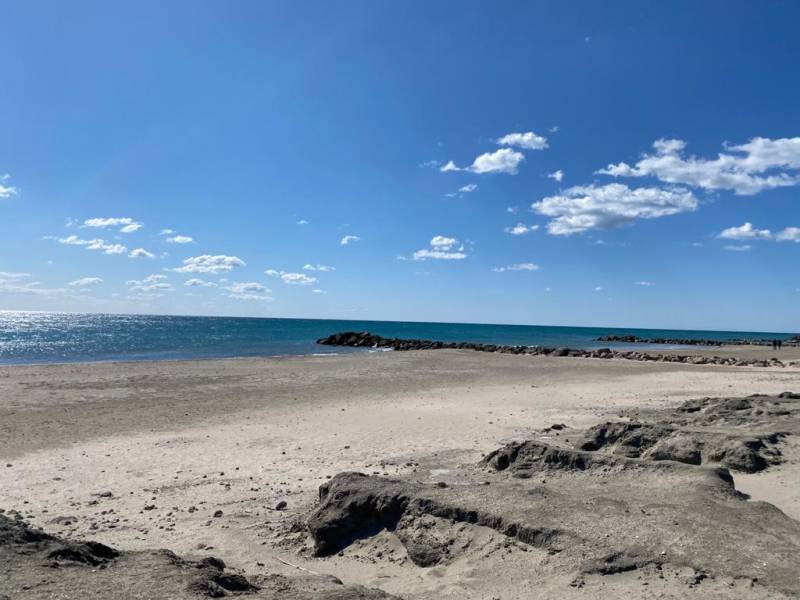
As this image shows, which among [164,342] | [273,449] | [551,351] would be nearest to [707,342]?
[551,351]

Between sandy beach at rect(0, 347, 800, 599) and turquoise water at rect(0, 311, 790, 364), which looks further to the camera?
turquoise water at rect(0, 311, 790, 364)

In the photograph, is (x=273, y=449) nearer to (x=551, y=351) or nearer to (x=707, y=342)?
(x=551, y=351)

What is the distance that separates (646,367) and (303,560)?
32.1 metres

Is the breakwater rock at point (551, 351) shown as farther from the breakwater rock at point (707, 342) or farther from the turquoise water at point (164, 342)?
the breakwater rock at point (707, 342)

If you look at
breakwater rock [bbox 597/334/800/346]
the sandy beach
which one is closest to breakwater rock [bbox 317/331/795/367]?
the sandy beach

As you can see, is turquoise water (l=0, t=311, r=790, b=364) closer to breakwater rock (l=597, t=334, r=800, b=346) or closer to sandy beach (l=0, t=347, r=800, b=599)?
breakwater rock (l=597, t=334, r=800, b=346)

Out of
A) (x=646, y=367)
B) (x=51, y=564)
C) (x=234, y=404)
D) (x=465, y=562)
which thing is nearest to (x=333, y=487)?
(x=465, y=562)

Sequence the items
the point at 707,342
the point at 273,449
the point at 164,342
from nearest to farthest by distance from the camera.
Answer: the point at 273,449 → the point at 164,342 → the point at 707,342

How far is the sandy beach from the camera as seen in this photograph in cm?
572

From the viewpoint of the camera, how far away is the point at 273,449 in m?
11.1

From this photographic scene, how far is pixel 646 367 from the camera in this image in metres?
34.1

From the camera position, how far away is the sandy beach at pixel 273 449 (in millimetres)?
5719

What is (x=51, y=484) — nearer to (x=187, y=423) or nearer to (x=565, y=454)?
(x=187, y=423)

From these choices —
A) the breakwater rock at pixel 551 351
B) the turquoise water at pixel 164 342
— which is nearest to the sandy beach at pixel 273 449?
the breakwater rock at pixel 551 351
